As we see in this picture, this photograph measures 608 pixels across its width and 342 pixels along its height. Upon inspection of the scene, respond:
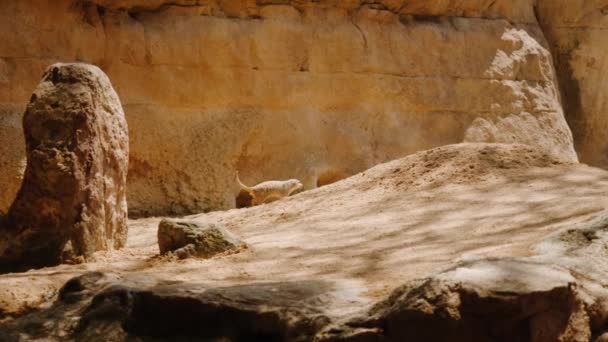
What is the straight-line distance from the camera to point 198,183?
1010 centimetres

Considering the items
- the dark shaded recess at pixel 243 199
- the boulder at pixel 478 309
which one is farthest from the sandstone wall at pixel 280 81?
the boulder at pixel 478 309

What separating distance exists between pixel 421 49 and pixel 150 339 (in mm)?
8464

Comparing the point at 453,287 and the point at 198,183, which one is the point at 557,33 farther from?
the point at 453,287

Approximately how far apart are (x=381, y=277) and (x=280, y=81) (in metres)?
6.80

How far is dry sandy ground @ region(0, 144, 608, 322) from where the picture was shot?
4.26 meters

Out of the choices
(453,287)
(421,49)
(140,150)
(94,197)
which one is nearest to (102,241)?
(94,197)

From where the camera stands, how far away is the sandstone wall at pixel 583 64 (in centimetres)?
1301

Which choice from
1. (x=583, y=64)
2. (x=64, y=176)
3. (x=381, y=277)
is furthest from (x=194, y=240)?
(x=583, y=64)

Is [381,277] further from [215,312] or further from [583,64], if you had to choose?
[583,64]

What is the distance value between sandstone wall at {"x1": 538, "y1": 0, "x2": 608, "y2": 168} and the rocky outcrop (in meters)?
8.97

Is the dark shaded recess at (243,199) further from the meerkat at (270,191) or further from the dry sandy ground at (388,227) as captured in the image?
the dry sandy ground at (388,227)

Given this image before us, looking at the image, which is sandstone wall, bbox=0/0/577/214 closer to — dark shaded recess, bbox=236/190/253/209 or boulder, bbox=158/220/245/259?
dark shaded recess, bbox=236/190/253/209

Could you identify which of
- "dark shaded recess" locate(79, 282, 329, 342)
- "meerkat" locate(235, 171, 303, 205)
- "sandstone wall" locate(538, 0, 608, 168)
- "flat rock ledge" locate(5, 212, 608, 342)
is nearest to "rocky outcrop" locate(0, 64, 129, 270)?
"flat rock ledge" locate(5, 212, 608, 342)

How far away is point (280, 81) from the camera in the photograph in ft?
34.9
